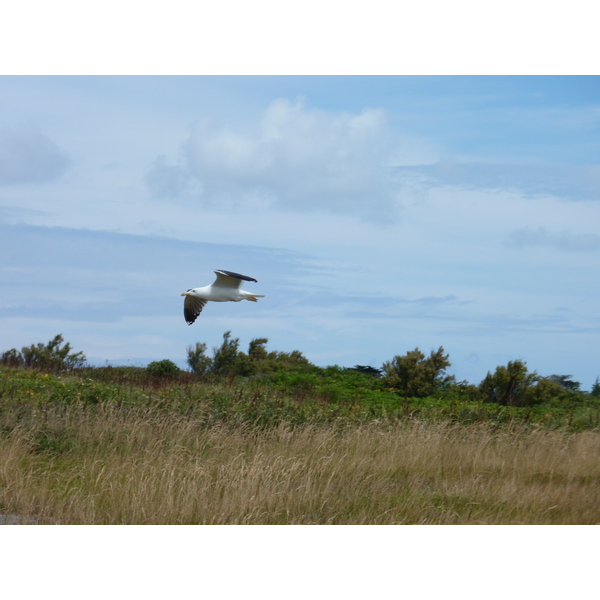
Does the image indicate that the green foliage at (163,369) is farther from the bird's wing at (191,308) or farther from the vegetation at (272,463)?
the bird's wing at (191,308)

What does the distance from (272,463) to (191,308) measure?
4.65 metres

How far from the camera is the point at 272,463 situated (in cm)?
636

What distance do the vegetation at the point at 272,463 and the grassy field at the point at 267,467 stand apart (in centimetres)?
2

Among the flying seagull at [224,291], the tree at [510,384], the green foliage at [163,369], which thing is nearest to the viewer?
the flying seagull at [224,291]

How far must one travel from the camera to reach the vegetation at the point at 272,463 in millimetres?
5246

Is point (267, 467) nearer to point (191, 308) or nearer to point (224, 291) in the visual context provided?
point (224, 291)

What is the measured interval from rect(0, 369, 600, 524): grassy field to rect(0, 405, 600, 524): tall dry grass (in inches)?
0.7

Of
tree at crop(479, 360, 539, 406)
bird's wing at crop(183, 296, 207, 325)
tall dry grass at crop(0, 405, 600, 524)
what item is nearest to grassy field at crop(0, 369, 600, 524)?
tall dry grass at crop(0, 405, 600, 524)

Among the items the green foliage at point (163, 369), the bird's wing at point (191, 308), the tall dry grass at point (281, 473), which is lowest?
the tall dry grass at point (281, 473)

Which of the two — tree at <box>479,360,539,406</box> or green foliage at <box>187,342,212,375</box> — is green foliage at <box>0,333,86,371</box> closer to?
green foliage at <box>187,342,212,375</box>

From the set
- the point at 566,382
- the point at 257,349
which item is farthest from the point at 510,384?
the point at 257,349

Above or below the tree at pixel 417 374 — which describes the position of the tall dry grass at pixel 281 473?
below

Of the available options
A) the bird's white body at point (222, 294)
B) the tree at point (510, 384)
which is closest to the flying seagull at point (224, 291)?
the bird's white body at point (222, 294)

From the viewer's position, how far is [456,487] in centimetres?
617
